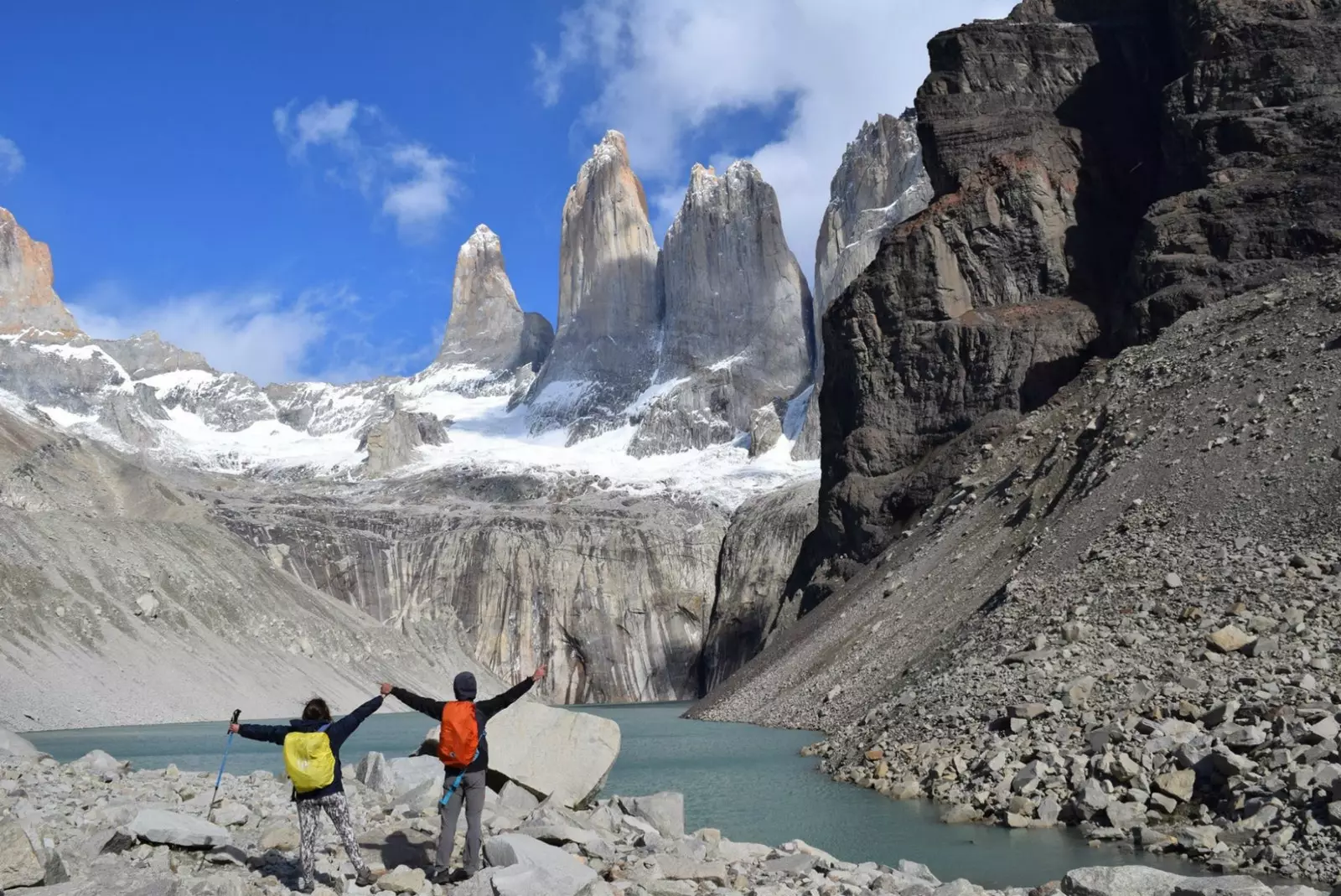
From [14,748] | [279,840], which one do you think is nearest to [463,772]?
[279,840]

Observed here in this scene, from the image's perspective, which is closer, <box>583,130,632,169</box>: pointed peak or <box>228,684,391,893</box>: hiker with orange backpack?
<box>228,684,391,893</box>: hiker with orange backpack

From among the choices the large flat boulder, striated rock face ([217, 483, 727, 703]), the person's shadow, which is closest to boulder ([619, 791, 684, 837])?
the person's shadow

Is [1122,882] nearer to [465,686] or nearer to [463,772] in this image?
[463,772]

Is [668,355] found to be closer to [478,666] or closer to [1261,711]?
[478,666]

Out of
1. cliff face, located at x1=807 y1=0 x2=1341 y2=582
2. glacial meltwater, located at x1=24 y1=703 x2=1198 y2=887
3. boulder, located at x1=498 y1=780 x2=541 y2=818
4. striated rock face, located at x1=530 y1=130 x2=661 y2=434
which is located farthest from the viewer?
striated rock face, located at x1=530 y1=130 x2=661 y2=434

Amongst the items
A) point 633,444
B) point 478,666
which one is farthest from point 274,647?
point 633,444

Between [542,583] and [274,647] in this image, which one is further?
[542,583]

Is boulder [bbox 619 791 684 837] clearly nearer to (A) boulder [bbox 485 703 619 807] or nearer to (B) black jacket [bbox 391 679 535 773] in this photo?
(A) boulder [bbox 485 703 619 807]

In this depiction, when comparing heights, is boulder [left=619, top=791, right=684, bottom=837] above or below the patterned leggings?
below
